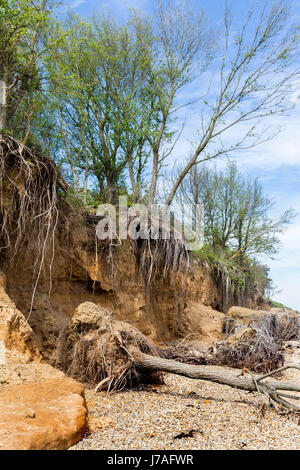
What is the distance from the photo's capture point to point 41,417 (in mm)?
2703

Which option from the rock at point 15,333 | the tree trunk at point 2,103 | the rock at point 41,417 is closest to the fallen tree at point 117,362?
the rock at point 15,333

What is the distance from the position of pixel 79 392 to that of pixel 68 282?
320 cm

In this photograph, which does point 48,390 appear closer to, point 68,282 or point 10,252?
point 10,252

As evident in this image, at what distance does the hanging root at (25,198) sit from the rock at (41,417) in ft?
5.75

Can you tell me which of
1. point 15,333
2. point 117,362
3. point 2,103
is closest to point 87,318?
point 117,362

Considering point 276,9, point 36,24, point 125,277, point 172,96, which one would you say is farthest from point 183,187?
point 36,24

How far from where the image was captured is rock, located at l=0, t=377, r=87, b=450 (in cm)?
246

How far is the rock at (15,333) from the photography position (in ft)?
12.7

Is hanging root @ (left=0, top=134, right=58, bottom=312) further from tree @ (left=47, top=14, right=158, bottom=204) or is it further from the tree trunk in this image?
tree @ (left=47, top=14, right=158, bottom=204)

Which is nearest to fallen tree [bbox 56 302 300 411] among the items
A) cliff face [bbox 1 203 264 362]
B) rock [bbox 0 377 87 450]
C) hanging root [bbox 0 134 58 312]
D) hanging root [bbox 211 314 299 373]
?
cliff face [bbox 1 203 264 362]

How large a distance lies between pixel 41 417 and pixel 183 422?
1.55 metres

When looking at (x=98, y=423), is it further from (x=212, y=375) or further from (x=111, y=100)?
(x=111, y=100)

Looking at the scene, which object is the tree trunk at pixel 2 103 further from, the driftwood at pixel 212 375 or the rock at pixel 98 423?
the rock at pixel 98 423

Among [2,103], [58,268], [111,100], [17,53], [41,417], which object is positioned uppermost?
[111,100]
